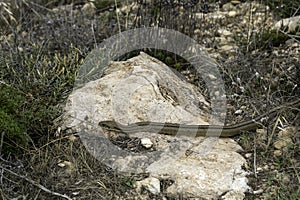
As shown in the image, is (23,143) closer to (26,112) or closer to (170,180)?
(26,112)

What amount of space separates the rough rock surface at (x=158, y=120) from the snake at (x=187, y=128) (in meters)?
0.04

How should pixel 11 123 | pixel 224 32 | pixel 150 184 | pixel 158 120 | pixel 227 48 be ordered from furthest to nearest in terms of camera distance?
pixel 224 32 → pixel 227 48 → pixel 158 120 → pixel 11 123 → pixel 150 184

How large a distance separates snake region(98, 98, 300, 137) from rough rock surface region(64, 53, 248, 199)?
0.15ft

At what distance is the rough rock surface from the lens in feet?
11.5

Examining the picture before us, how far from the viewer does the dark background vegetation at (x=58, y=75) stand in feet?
11.6

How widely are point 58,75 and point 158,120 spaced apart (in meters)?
0.98

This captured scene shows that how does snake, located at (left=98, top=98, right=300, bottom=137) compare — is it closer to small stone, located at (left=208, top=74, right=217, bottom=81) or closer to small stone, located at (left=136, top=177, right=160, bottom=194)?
small stone, located at (left=136, top=177, right=160, bottom=194)

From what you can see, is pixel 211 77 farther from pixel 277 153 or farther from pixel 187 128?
pixel 277 153

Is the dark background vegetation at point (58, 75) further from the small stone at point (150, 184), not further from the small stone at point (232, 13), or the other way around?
the small stone at point (232, 13)

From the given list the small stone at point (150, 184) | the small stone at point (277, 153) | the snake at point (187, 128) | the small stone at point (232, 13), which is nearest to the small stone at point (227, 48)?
the small stone at point (232, 13)

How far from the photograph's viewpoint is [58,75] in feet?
14.2

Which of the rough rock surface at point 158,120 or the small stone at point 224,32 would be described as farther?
the small stone at point 224,32

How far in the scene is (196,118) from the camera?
4051 millimetres

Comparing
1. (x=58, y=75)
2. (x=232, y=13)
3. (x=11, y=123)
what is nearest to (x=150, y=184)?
(x=11, y=123)
